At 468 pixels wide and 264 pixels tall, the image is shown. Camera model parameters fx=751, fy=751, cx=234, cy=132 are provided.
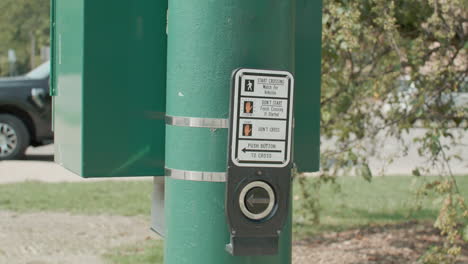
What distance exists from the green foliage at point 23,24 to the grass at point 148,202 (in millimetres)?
11821

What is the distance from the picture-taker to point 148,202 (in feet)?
28.4

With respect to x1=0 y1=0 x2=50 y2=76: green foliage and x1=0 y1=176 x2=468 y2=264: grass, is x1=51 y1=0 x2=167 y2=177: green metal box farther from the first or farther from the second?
x1=0 y1=0 x2=50 y2=76: green foliage

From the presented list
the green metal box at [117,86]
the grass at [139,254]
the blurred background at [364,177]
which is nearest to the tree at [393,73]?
the blurred background at [364,177]

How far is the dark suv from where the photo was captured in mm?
12305

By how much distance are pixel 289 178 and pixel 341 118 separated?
3600 mm

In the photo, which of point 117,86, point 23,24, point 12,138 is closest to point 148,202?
point 12,138

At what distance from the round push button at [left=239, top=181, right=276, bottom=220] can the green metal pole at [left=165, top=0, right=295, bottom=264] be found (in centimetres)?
12

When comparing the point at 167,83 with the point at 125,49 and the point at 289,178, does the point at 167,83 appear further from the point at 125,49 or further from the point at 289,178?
the point at 289,178

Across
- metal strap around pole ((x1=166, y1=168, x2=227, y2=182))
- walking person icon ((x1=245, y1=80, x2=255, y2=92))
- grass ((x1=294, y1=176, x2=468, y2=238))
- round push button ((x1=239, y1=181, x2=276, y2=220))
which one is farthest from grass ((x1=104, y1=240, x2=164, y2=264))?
walking person icon ((x1=245, y1=80, x2=255, y2=92))

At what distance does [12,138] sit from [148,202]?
459cm

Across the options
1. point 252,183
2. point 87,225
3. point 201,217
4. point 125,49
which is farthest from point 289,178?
point 87,225

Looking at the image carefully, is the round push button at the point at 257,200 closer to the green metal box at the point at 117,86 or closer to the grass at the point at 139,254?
the green metal box at the point at 117,86

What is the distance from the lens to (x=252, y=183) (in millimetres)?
2447

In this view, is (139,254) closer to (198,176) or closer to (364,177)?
(364,177)
